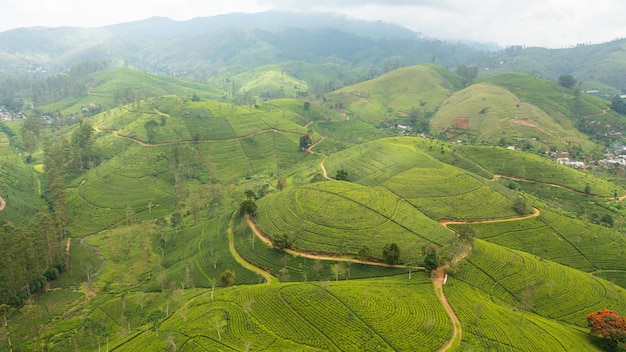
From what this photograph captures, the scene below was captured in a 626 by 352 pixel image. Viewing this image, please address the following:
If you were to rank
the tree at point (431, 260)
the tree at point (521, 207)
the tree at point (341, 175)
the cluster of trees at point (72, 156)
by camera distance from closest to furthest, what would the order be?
the tree at point (431, 260) → the tree at point (521, 207) → the tree at point (341, 175) → the cluster of trees at point (72, 156)

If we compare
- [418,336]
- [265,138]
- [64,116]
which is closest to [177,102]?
[265,138]

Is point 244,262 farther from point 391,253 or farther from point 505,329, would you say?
point 505,329

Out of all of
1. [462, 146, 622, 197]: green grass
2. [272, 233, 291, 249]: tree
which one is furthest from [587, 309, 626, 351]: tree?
[462, 146, 622, 197]: green grass

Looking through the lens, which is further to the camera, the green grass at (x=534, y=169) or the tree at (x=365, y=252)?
the green grass at (x=534, y=169)

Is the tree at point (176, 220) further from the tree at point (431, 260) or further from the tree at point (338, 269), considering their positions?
the tree at point (431, 260)

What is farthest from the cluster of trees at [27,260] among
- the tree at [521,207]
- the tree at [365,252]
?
the tree at [521,207]

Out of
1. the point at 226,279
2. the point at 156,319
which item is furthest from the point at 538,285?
the point at 156,319

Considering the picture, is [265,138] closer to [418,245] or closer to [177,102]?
[177,102]
